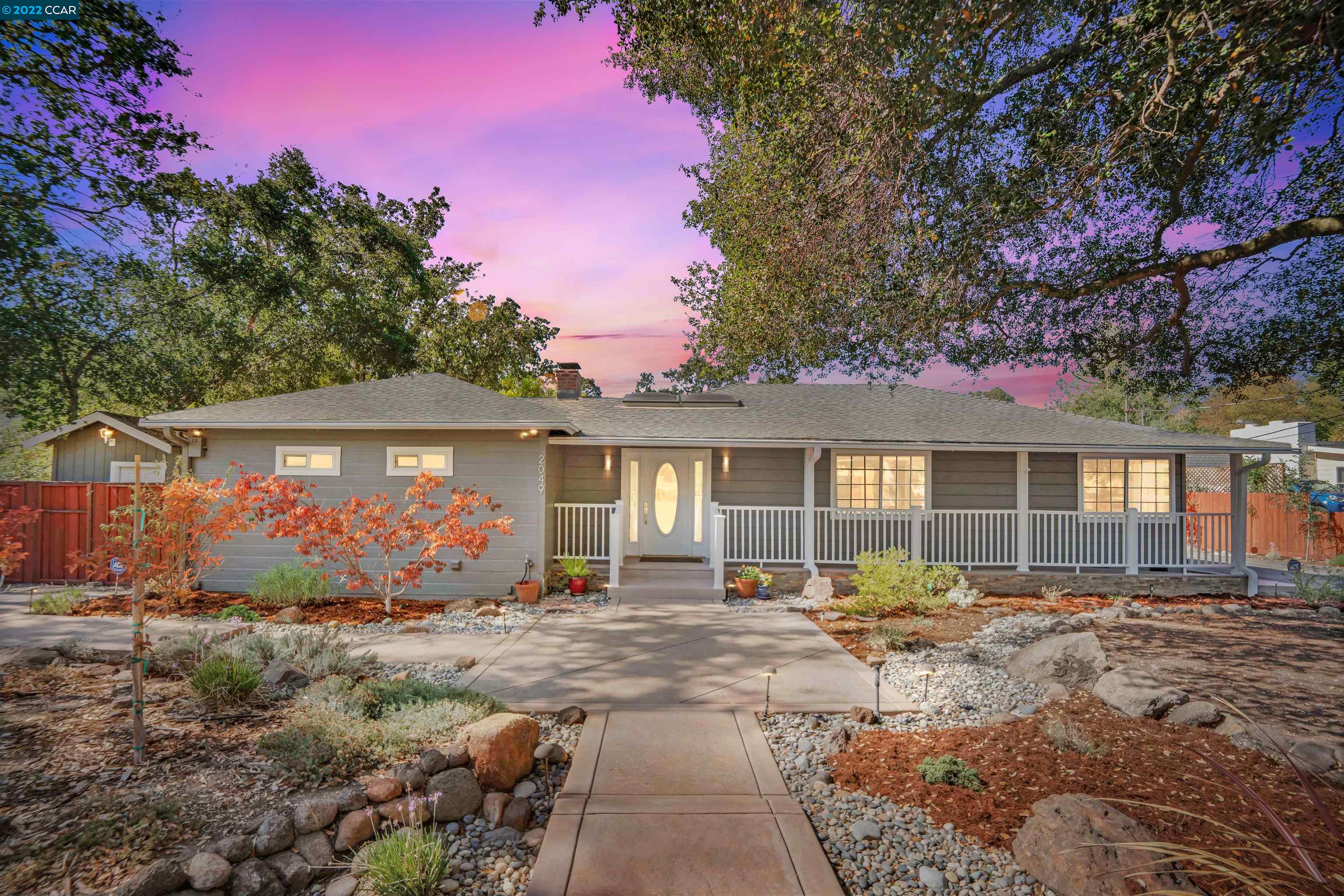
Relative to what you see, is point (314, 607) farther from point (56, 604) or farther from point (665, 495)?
point (665, 495)

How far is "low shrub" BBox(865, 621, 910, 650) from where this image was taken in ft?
20.6

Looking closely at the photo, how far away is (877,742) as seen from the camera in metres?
3.98

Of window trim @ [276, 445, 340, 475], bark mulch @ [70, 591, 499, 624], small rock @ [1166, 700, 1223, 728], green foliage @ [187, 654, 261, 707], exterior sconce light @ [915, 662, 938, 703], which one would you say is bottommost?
bark mulch @ [70, 591, 499, 624]

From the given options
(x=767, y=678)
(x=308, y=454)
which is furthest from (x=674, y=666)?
(x=308, y=454)

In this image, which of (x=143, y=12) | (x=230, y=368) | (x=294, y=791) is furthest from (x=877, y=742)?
(x=230, y=368)

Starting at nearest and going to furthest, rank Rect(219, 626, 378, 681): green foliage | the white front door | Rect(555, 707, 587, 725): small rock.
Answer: Rect(555, 707, 587, 725): small rock
Rect(219, 626, 378, 681): green foliage
the white front door

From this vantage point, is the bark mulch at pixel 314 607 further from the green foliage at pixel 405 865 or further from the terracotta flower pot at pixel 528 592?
the green foliage at pixel 405 865

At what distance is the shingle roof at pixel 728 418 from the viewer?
8.98 metres

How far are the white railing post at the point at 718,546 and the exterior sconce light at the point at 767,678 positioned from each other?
146 inches

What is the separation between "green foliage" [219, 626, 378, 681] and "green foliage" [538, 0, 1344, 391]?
5.37 metres

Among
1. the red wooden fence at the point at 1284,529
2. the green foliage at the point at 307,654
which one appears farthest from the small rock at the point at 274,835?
the red wooden fence at the point at 1284,529

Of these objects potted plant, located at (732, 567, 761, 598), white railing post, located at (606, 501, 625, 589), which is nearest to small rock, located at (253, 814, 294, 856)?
white railing post, located at (606, 501, 625, 589)

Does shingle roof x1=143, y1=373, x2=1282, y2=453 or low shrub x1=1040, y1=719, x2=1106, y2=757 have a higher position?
shingle roof x1=143, y1=373, x2=1282, y2=453

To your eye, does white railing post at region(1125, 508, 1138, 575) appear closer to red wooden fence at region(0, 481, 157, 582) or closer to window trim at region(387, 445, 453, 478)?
window trim at region(387, 445, 453, 478)
